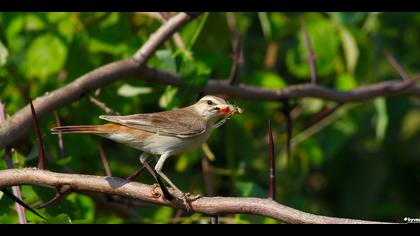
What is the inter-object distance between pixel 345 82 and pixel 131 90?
2.03m

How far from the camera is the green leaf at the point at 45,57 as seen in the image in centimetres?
499

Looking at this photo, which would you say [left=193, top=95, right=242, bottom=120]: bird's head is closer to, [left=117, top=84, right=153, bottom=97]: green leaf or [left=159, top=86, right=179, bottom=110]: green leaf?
[left=159, top=86, right=179, bottom=110]: green leaf

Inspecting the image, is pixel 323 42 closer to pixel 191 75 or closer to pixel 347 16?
pixel 347 16

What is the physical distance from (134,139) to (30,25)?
208cm

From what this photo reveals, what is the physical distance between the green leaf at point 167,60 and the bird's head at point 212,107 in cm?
24

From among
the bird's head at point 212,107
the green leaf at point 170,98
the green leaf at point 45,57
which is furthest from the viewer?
the green leaf at point 45,57

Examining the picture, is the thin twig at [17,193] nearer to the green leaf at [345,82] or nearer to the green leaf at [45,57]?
the green leaf at [45,57]

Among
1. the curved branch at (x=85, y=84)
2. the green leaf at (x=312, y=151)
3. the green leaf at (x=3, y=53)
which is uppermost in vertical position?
the green leaf at (x=3, y=53)

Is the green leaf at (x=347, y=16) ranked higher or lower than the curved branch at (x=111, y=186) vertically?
higher

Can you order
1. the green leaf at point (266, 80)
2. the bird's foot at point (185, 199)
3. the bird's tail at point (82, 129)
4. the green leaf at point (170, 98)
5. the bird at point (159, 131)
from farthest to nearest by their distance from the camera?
the green leaf at point (266, 80)
the green leaf at point (170, 98)
the bird at point (159, 131)
the bird's tail at point (82, 129)
the bird's foot at point (185, 199)

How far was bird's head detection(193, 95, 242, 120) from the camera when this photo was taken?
3.83 metres

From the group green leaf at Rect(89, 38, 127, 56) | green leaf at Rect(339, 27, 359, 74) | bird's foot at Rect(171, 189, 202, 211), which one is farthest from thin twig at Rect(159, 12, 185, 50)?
bird's foot at Rect(171, 189, 202, 211)

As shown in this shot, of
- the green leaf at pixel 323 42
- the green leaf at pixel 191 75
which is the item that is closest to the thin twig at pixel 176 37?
the green leaf at pixel 191 75

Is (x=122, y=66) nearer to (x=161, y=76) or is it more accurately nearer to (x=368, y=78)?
(x=161, y=76)
